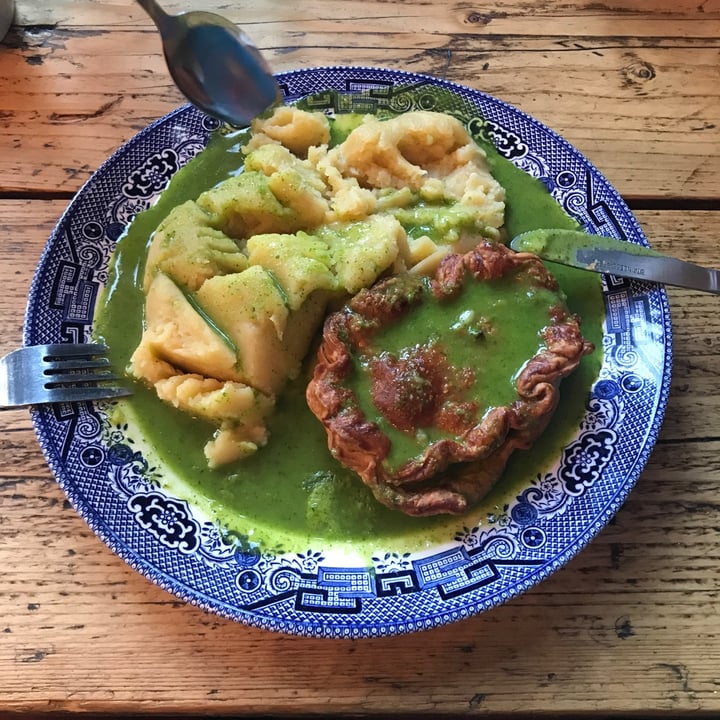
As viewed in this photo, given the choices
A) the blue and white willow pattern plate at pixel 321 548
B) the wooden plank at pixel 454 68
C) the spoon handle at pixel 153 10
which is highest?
the spoon handle at pixel 153 10

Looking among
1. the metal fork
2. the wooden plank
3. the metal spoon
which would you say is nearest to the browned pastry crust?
the metal fork

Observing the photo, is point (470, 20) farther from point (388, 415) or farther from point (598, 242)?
point (388, 415)

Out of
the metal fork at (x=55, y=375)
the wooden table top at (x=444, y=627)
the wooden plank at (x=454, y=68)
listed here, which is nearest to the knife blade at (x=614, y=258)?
the wooden table top at (x=444, y=627)

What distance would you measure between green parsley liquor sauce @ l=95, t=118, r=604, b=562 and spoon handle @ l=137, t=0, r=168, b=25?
1.08 meters

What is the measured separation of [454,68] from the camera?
4.27 meters

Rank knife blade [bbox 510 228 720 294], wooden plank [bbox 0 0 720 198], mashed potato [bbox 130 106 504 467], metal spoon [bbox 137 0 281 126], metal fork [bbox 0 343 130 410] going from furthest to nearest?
wooden plank [bbox 0 0 720 198] < metal spoon [bbox 137 0 281 126] < knife blade [bbox 510 228 720 294] < mashed potato [bbox 130 106 504 467] < metal fork [bbox 0 343 130 410]

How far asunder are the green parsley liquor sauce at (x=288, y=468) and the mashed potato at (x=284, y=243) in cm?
8

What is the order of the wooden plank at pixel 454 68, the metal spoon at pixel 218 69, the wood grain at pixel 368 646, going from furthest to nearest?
1. the wooden plank at pixel 454 68
2. the metal spoon at pixel 218 69
3. the wood grain at pixel 368 646

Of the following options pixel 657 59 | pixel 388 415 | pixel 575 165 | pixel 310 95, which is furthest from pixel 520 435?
pixel 657 59

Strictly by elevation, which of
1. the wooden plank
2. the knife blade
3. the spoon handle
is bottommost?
the knife blade

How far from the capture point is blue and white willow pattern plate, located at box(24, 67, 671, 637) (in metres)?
2.63

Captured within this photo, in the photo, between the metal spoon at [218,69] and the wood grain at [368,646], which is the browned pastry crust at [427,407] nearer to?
the wood grain at [368,646]

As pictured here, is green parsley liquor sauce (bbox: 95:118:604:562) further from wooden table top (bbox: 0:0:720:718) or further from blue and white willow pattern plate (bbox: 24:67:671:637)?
wooden table top (bbox: 0:0:720:718)

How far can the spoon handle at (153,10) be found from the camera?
10.8ft
